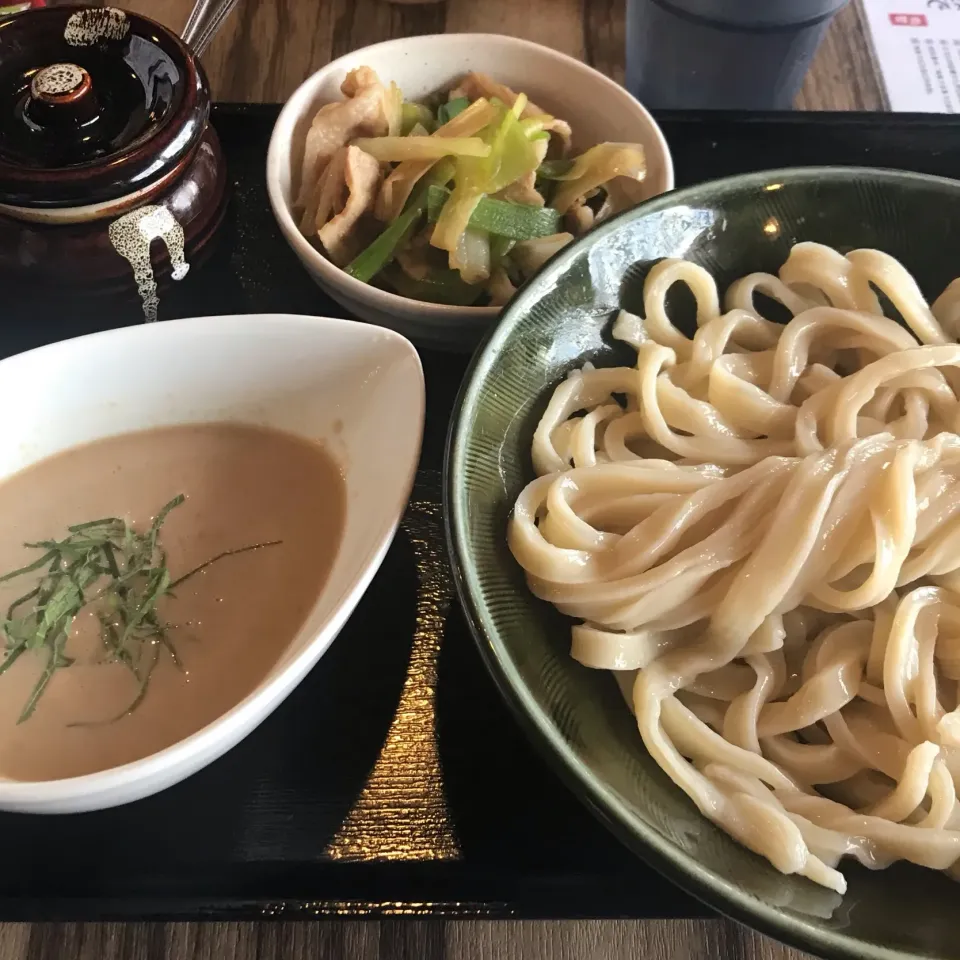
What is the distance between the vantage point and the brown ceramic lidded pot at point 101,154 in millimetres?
1132

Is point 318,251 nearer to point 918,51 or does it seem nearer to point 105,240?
point 105,240

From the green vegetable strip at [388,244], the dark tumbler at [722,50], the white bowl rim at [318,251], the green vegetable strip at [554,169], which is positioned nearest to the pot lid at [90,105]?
the white bowl rim at [318,251]

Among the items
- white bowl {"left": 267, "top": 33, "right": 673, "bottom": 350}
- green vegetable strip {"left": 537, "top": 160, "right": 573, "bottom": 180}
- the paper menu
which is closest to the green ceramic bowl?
white bowl {"left": 267, "top": 33, "right": 673, "bottom": 350}

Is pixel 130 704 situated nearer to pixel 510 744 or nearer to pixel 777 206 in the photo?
pixel 510 744

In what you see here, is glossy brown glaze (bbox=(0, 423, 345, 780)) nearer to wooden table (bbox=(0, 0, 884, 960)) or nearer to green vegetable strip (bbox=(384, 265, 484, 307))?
green vegetable strip (bbox=(384, 265, 484, 307))

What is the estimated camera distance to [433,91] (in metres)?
1.52

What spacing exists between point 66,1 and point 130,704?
1765mm

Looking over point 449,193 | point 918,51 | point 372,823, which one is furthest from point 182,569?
point 918,51

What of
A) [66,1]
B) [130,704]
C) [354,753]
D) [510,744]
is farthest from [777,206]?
[66,1]

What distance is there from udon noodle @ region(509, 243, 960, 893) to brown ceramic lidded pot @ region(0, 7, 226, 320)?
1.97 feet

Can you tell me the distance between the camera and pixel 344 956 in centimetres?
111

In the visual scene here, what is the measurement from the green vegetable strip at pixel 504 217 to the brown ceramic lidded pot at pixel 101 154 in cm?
33

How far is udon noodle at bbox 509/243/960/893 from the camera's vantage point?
0.92m

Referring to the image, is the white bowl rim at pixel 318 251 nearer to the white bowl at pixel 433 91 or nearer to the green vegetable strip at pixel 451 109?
the white bowl at pixel 433 91
